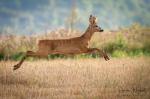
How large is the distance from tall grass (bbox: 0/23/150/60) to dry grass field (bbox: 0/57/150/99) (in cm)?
131

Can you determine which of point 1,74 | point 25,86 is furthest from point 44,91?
point 1,74

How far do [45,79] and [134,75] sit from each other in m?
1.23

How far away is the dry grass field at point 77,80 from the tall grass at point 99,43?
A: 1312 millimetres

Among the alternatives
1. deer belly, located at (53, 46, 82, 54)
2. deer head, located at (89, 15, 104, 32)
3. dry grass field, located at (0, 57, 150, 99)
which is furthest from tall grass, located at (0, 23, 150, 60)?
deer head, located at (89, 15, 104, 32)

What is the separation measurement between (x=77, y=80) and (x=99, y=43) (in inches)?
128

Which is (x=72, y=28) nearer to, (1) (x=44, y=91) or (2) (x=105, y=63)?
(2) (x=105, y=63)

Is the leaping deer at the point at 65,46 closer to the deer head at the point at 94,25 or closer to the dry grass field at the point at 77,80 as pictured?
the deer head at the point at 94,25

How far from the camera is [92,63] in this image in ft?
33.1

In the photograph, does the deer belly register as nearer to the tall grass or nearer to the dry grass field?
the dry grass field

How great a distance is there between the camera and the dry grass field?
8180 millimetres

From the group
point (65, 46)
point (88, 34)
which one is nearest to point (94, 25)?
point (88, 34)

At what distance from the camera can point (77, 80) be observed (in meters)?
8.88

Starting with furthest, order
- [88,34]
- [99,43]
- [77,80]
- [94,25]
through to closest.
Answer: [99,43] < [88,34] < [94,25] < [77,80]

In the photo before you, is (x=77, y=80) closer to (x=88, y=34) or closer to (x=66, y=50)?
(x=66, y=50)
